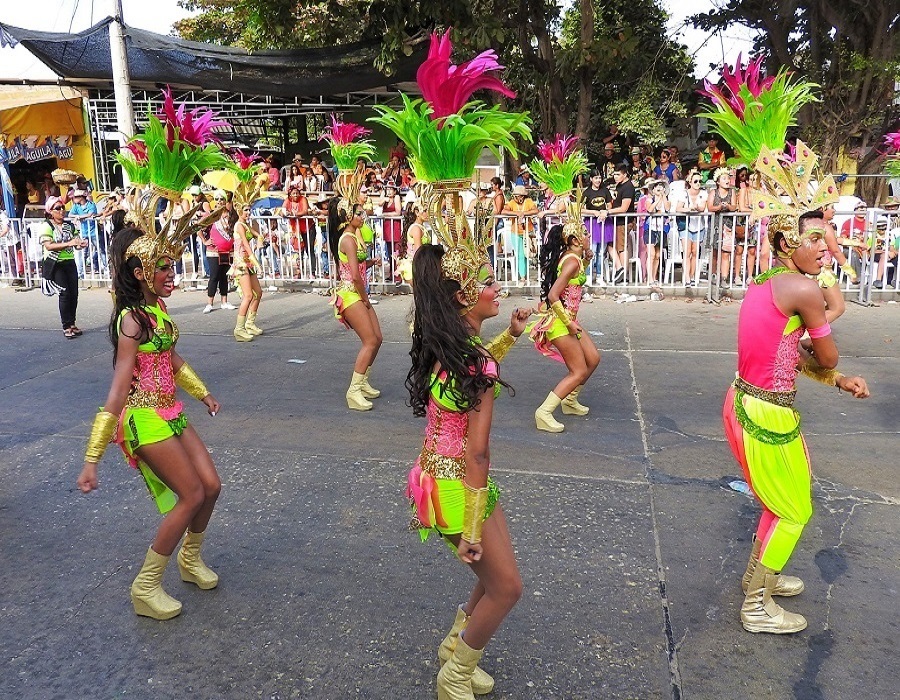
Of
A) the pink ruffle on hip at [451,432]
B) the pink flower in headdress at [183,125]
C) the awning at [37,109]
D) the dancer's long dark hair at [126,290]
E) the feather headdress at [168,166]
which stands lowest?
the pink ruffle on hip at [451,432]

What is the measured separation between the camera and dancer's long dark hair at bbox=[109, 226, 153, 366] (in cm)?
349

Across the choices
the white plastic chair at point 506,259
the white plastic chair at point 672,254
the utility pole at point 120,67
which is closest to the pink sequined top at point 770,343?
the white plastic chair at point 672,254

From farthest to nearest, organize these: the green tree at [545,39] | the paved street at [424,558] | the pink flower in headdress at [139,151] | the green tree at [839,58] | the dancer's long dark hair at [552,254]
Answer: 1. the green tree at [545,39]
2. the green tree at [839,58]
3. the dancer's long dark hair at [552,254]
4. the pink flower in headdress at [139,151]
5. the paved street at [424,558]

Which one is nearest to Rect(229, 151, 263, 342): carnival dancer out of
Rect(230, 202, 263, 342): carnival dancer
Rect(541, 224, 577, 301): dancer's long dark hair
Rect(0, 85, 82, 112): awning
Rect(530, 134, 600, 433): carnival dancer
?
Rect(230, 202, 263, 342): carnival dancer

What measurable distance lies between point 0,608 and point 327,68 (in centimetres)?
1470

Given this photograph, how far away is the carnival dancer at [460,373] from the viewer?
2.72 metres

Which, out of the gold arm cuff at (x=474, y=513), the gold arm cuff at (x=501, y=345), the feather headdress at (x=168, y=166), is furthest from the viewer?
the feather headdress at (x=168, y=166)

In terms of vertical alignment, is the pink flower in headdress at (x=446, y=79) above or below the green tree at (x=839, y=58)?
below

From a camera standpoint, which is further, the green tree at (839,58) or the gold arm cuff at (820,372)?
the green tree at (839,58)

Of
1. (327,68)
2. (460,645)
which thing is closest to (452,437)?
(460,645)

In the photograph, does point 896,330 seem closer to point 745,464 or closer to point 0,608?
point 745,464

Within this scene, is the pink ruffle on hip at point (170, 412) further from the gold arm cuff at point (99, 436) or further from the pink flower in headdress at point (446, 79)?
the pink flower in headdress at point (446, 79)

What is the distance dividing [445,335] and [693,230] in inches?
388

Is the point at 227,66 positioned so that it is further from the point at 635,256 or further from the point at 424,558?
the point at 424,558
